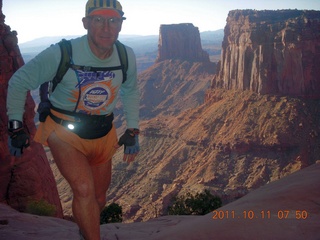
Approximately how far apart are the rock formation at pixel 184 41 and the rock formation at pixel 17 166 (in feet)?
317

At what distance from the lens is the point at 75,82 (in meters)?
4.79

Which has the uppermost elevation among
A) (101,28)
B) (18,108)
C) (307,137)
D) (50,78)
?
(101,28)

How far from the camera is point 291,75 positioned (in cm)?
5059

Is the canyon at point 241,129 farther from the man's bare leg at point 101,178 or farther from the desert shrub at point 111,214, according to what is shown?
the man's bare leg at point 101,178

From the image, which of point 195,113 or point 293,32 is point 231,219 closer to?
point 293,32

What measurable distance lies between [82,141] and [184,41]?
113m

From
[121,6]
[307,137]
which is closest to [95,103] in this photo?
[121,6]

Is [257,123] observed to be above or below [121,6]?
below

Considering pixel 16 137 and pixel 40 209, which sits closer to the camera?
pixel 16 137

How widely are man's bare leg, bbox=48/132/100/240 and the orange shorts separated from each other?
3.3 inches

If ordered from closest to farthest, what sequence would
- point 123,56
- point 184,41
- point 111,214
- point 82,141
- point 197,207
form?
point 82,141
point 123,56
point 197,207
point 111,214
point 184,41

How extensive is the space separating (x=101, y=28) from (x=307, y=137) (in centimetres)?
4410

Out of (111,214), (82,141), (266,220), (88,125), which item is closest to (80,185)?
(82,141)
